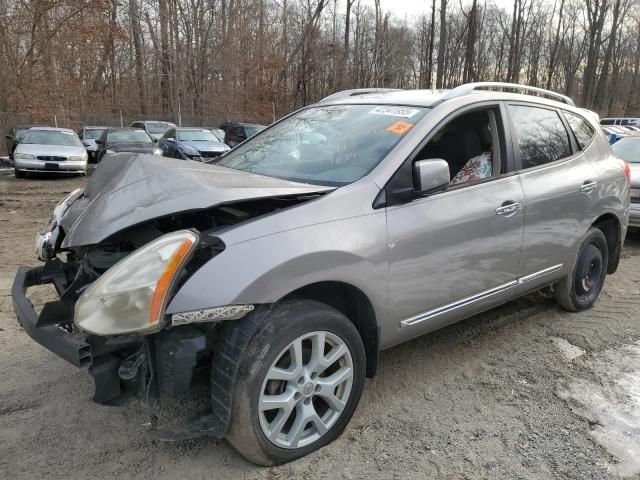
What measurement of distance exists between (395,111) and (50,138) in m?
14.3

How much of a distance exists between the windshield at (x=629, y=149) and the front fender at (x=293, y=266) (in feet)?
24.3

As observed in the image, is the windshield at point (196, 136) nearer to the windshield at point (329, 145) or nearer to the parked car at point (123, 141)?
the parked car at point (123, 141)

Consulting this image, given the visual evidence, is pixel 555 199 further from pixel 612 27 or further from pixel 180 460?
pixel 612 27

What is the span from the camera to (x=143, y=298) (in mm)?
2137

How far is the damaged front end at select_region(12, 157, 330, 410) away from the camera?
7.13ft

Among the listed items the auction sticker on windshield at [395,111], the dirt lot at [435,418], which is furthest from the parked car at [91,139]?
the auction sticker on windshield at [395,111]

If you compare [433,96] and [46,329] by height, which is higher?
[433,96]

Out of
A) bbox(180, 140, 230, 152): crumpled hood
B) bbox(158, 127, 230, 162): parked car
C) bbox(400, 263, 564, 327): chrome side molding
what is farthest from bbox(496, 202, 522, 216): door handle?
bbox(180, 140, 230, 152): crumpled hood

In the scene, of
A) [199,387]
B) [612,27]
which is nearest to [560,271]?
[199,387]

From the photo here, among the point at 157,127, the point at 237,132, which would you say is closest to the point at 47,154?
the point at 237,132

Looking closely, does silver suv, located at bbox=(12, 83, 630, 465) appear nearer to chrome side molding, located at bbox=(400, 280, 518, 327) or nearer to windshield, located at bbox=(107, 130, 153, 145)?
chrome side molding, located at bbox=(400, 280, 518, 327)

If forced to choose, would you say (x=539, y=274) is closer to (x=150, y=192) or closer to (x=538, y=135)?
(x=538, y=135)

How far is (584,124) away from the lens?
462cm

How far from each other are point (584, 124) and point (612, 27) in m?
54.8
